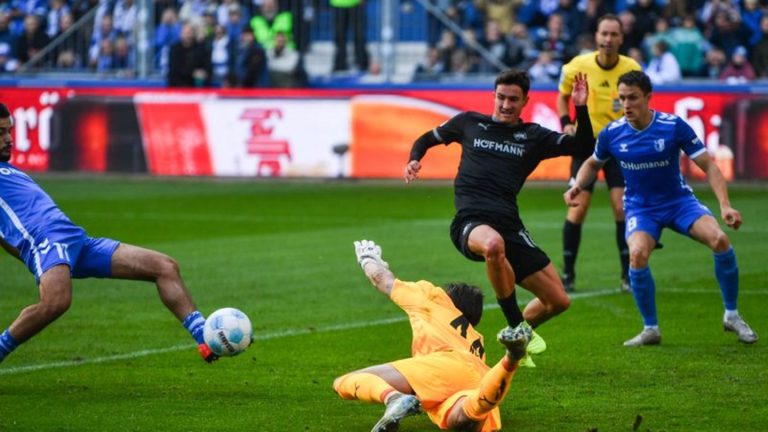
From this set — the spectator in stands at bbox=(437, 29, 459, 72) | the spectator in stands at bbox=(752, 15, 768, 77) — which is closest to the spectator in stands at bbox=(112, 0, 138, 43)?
the spectator in stands at bbox=(437, 29, 459, 72)

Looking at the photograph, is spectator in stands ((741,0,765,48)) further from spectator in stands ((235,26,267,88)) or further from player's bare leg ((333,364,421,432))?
player's bare leg ((333,364,421,432))

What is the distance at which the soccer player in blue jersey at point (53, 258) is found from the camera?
8594 millimetres

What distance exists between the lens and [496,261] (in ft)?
29.9

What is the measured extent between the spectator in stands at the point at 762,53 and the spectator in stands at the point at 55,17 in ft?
49.0

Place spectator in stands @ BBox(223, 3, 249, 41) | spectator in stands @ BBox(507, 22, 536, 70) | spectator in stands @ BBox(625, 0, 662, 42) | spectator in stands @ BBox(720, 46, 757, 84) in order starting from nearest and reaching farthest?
spectator in stands @ BBox(720, 46, 757, 84)
spectator in stands @ BBox(625, 0, 662, 42)
spectator in stands @ BBox(507, 22, 536, 70)
spectator in stands @ BBox(223, 3, 249, 41)

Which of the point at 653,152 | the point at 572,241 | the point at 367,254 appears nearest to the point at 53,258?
the point at 367,254

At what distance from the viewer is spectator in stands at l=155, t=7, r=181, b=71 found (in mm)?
29547

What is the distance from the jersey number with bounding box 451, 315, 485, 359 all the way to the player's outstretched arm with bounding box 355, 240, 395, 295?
502mm

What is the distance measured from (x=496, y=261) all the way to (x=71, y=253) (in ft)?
8.79

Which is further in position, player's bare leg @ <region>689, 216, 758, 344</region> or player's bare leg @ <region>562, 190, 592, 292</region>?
player's bare leg @ <region>562, 190, 592, 292</region>

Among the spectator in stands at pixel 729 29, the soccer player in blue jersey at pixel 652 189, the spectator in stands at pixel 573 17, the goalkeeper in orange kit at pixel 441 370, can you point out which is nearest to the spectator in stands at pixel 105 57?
the spectator in stands at pixel 573 17

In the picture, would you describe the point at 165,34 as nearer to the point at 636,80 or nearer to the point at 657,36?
the point at 657,36

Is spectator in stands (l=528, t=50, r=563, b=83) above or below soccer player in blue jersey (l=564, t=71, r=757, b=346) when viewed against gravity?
below

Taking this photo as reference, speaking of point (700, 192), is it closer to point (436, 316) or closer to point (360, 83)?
point (360, 83)
